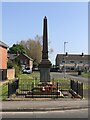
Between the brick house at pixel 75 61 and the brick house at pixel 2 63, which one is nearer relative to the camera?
the brick house at pixel 2 63

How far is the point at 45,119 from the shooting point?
13172 millimetres

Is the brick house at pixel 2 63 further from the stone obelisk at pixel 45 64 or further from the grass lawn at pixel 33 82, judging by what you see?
the stone obelisk at pixel 45 64

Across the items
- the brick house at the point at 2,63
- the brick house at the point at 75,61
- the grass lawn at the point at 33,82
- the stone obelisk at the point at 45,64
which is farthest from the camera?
the brick house at the point at 75,61

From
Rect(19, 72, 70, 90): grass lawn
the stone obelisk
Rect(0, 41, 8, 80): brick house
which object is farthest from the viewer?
Rect(0, 41, 8, 80): brick house

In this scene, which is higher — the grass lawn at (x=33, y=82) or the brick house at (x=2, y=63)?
the brick house at (x=2, y=63)

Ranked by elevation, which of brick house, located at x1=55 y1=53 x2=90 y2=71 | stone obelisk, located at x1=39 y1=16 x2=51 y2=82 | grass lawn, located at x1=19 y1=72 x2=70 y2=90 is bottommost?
grass lawn, located at x1=19 y1=72 x2=70 y2=90

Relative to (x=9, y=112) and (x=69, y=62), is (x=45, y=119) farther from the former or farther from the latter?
(x=69, y=62)

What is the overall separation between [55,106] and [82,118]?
3.78m

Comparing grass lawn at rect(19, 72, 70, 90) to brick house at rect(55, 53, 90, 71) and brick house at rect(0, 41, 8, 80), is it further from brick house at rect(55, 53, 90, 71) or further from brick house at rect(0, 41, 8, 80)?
brick house at rect(55, 53, 90, 71)

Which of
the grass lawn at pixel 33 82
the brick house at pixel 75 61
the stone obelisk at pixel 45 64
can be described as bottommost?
the grass lawn at pixel 33 82

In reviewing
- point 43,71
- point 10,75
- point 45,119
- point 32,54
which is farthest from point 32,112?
point 32,54

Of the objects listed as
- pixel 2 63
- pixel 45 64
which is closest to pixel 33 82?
pixel 45 64

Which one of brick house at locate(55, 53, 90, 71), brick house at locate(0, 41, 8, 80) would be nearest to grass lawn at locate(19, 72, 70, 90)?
brick house at locate(0, 41, 8, 80)

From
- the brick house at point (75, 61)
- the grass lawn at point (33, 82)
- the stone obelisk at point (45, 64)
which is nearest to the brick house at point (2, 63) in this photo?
the grass lawn at point (33, 82)
